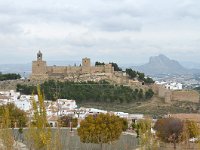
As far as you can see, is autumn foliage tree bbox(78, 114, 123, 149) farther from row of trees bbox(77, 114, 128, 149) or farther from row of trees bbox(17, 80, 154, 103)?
row of trees bbox(17, 80, 154, 103)

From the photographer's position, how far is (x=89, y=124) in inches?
849

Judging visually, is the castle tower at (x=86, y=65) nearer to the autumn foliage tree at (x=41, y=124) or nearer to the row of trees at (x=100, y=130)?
the row of trees at (x=100, y=130)

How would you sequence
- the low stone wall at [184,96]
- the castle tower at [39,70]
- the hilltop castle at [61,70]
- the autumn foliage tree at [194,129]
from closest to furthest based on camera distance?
the autumn foliage tree at [194,129] < the low stone wall at [184,96] < the castle tower at [39,70] < the hilltop castle at [61,70]

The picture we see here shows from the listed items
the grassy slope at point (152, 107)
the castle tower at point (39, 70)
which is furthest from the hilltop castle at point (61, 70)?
the grassy slope at point (152, 107)

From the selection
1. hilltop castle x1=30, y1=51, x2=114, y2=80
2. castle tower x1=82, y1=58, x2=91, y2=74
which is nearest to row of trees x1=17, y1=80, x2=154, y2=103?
hilltop castle x1=30, y1=51, x2=114, y2=80

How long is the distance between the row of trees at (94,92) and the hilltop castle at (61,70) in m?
4.61

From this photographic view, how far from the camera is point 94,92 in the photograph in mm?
47906

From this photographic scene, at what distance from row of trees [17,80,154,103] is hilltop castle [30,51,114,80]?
15.1 feet

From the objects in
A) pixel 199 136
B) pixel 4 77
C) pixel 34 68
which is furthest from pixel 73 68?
pixel 199 136

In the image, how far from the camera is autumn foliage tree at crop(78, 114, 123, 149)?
20.5m

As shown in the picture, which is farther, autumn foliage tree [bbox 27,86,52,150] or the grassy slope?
the grassy slope

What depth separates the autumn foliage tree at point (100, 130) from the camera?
20.5 metres

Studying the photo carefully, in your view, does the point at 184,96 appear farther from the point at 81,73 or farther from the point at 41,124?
the point at 41,124

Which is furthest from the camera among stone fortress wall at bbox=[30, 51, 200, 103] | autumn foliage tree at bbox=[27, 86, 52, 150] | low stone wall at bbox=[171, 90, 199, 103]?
stone fortress wall at bbox=[30, 51, 200, 103]
